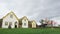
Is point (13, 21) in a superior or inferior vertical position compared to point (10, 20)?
inferior

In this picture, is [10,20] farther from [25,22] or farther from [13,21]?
[25,22]

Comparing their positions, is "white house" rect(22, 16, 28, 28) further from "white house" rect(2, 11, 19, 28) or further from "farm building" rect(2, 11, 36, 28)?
"white house" rect(2, 11, 19, 28)

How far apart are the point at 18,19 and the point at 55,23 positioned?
12.9 m

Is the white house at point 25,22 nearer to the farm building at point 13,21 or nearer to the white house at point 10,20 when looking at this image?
the farm building at point 13,21

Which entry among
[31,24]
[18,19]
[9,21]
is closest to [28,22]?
[31,24]

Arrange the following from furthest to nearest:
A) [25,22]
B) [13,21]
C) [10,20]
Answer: [25,22], [13,21], [10,20]

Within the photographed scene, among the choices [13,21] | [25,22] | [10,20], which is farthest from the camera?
[25,22]

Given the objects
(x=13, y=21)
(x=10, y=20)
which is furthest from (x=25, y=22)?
(x=10, y=20)

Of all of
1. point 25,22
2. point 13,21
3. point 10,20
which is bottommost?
point 25,22

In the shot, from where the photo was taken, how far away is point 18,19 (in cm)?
5528

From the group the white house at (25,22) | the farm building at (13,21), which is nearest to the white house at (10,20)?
the farm building at (13,21)

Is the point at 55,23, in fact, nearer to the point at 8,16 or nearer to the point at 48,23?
the point at 48,23

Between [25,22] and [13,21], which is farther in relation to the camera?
[25,22]

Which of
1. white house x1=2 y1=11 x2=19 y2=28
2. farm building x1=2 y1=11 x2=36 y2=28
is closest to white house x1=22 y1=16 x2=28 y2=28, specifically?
farm building x1=2 y1=11 x2=36 y2=28
